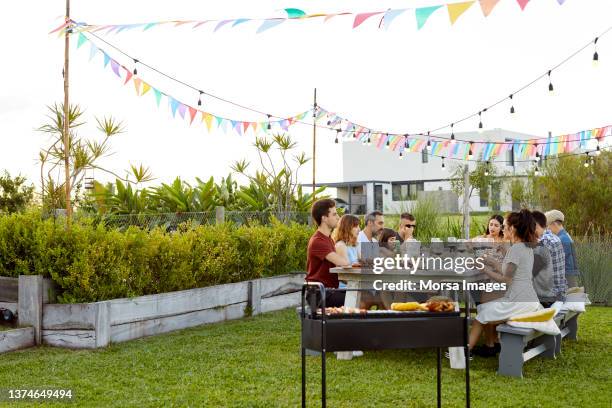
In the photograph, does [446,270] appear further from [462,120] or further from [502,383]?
[462,120]

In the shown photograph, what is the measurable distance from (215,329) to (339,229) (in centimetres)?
192

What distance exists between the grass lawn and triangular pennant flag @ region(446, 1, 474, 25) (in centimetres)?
306

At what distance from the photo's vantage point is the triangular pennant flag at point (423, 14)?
6.81 m

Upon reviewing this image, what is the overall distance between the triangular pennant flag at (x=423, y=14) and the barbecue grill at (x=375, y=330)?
12.0 ft

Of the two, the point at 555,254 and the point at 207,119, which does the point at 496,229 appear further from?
the point at 207,119

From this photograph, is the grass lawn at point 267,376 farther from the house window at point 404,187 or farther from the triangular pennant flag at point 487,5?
the house window at point 404,187

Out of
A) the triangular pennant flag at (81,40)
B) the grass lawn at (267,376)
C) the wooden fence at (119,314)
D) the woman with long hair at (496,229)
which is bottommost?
the grass lawn at (267,376)

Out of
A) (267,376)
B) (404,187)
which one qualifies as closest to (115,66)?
(267,376)

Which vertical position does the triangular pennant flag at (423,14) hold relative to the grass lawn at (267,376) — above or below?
above

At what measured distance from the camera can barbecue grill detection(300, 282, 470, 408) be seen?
373 cm

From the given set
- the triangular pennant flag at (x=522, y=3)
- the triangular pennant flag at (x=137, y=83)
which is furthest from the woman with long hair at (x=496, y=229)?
the triangular pennant flag at (x=137, y=83)

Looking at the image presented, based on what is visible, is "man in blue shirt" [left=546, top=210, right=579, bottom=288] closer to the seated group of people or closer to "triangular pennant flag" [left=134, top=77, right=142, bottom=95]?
the seated group of people

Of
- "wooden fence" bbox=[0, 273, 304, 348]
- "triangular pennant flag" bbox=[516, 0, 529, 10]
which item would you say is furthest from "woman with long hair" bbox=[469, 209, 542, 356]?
"wooden fence" bbox=[0, 273, 304, 348]

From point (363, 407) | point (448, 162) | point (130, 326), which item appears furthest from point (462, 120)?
point (448, 162)
